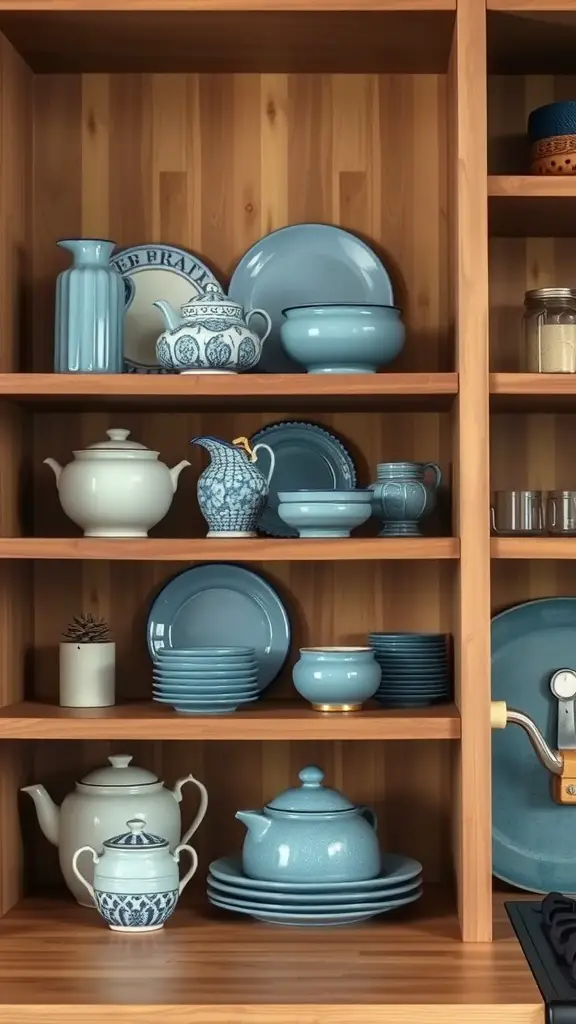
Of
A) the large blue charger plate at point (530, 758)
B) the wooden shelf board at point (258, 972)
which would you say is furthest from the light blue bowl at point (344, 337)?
the wooden shelf board at point (258, 972)

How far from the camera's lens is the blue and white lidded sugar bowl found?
6.62ft

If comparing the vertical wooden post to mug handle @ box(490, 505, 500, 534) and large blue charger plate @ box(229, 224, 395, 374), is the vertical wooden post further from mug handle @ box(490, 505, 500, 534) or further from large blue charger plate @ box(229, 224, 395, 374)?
large blue charger plate @ box(229, 224, 395, 374)

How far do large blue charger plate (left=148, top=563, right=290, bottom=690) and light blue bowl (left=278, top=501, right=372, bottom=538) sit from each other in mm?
263

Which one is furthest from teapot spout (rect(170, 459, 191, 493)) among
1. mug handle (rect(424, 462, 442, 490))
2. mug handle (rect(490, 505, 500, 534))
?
mug handle (rect(490, 505, 500, 534))

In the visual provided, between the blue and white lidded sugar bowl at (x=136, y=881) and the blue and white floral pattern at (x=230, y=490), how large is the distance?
1.62 ft

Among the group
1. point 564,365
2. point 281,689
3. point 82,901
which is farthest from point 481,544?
point 82,901

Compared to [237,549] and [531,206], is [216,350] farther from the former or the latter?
[531,206]

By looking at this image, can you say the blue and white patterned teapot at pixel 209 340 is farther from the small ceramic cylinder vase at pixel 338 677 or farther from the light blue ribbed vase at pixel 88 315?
the small ceramic cylinder vase at pixel 338 677

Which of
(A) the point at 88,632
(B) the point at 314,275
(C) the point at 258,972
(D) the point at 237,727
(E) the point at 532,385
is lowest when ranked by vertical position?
(C) the point at 258,972

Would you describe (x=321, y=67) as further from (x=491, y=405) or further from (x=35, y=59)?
(x=491, y=405)

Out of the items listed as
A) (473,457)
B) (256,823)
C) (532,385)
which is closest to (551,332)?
(532,385)

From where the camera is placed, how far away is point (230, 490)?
7.07ft

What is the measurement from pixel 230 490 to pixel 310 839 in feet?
1.82

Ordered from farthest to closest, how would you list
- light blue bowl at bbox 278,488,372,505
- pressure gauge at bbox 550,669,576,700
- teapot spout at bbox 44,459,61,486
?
pressure gauge at bbox 550,669,576,700 → teapot spout at bbox 44,459,61,486 → light blue bowl at bbox 278,488,372,505
